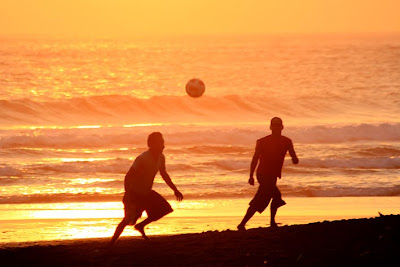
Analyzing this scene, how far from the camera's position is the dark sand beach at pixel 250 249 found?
33.5ft

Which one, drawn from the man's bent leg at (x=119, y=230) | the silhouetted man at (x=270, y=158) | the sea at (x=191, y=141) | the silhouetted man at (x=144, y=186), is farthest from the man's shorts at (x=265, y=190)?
the man's bent leg at (x=119, y=230)

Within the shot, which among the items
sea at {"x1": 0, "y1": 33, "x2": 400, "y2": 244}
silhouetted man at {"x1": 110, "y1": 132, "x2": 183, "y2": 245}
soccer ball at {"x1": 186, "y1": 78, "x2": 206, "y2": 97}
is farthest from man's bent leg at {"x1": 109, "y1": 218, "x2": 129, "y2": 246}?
soccer ball at {"x1": 186, "y1": 78, "x2": 206, "y2": 97}

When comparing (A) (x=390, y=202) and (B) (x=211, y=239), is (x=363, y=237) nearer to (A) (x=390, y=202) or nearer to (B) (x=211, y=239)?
(B) (x=211, y=239)

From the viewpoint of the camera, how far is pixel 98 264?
1072 centimetres

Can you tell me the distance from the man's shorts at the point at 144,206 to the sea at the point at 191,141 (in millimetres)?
2343

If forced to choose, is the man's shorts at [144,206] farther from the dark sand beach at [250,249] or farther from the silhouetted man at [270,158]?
the silhouetted man at [270,158]

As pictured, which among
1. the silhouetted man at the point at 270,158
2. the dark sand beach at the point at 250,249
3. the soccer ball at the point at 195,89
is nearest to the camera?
the dark sand beach at the point at 250,249

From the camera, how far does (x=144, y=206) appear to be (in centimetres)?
1176

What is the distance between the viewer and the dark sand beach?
402 inches

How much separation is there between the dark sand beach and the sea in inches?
84.1

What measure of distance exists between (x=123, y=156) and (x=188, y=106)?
15.8 meters

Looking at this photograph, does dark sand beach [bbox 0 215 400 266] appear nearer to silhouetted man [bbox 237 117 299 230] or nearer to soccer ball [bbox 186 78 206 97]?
silhouetted man [bbox 237 117 299 230]

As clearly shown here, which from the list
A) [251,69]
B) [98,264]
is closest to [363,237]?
[98,264]

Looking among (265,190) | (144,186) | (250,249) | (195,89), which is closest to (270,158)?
(265,190)
